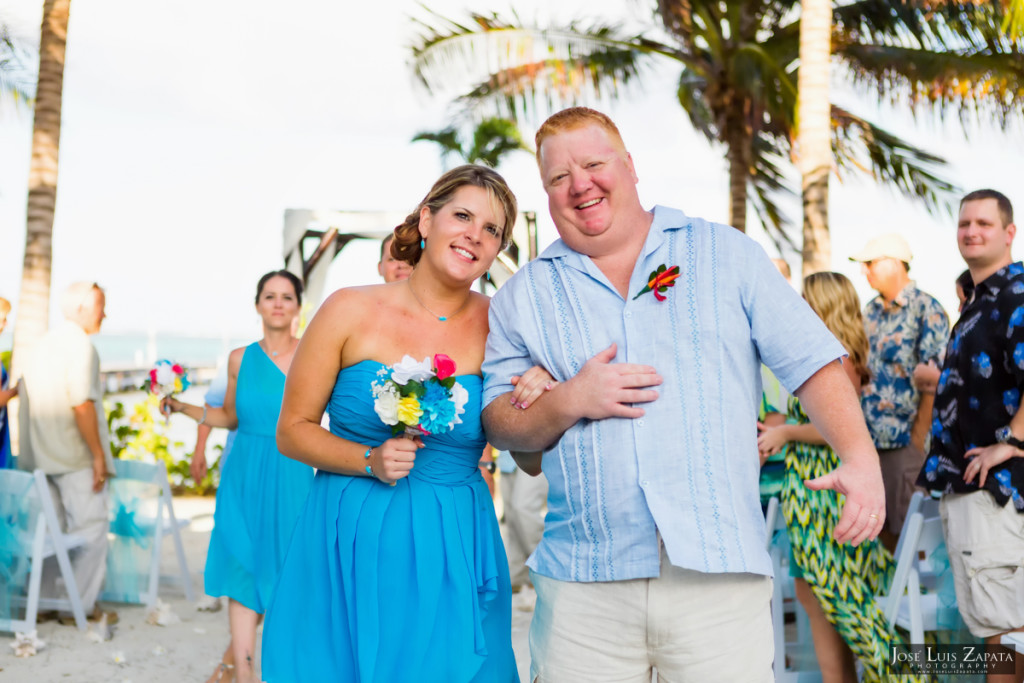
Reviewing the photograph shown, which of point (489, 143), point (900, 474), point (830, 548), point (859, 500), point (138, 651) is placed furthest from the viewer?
point (489, 143)

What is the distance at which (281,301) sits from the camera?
5.41m

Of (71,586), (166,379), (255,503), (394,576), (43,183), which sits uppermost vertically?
(43,183)

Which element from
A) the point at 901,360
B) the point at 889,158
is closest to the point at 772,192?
the point at 889,158

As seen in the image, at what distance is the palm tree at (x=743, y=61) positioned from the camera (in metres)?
11.1

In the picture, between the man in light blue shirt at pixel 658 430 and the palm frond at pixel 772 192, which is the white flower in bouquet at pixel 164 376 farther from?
the palm frond at pixel 772 192

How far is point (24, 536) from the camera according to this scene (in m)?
5.83

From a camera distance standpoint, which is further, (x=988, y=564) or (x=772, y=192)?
(x=772, y=192)

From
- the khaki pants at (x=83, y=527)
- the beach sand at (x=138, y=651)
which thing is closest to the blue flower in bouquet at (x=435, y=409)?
the beach sand at (x=138, y=651)

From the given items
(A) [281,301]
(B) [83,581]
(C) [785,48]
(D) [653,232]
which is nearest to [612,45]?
(C) [785,48]

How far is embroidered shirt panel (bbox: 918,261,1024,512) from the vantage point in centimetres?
355

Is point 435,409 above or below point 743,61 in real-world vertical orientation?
below

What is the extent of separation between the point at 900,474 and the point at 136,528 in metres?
5.53

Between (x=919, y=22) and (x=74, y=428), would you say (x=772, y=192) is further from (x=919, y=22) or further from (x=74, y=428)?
(x=74, y=428)

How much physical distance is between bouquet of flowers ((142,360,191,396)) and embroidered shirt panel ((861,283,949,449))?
4.42 m
